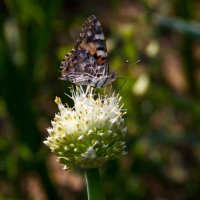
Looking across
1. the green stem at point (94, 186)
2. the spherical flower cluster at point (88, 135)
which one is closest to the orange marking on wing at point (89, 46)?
the spherical flower cluster at point (88, 135)

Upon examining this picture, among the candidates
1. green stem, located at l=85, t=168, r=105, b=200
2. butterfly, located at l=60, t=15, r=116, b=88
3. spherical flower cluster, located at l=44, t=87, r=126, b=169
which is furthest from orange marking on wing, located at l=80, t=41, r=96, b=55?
green stem, located at l=85, t=168, r=105, b=200

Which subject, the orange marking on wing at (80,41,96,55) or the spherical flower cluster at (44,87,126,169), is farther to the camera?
the orange marking on wing at (80,41,96,55)

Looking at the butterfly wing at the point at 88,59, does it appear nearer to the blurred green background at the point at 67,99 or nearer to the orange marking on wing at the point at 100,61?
the orange marking on wing at the point at 100,61

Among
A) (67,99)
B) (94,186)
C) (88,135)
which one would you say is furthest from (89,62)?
(67,99)

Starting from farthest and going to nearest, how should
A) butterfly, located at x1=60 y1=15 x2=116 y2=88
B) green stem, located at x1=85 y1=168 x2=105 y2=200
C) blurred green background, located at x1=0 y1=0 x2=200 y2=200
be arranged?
blurred green background, located at x1=0 y1=0 x2=200 y2=200, butterfly, located at x1=60 y1=15 x2=116 y2=88, green stem, located at x1=85 y1=168 x2=105 y2=200

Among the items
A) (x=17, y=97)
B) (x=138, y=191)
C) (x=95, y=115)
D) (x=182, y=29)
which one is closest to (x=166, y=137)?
(x=138, y=191)

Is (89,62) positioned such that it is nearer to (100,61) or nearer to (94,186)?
(100,61)

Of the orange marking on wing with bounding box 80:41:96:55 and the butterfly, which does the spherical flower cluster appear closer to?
the butterfly
